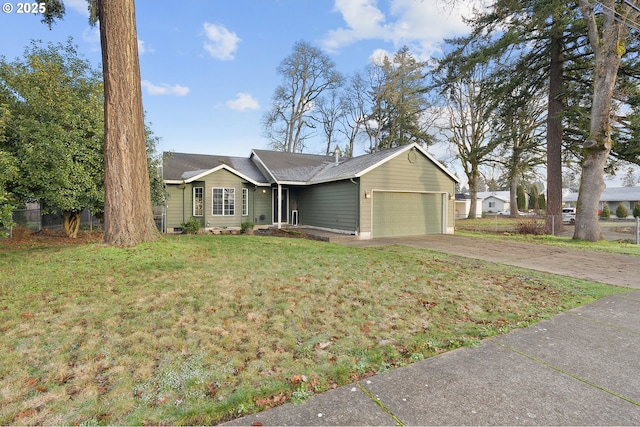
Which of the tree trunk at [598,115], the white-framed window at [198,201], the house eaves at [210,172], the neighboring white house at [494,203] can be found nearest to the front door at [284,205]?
the house eaves at [210,172]

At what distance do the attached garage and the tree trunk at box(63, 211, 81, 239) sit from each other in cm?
1122

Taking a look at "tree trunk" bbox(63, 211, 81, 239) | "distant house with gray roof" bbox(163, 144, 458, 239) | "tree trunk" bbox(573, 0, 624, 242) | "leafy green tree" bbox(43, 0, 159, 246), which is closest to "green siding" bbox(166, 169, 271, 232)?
"distant house with gray roof" bbox(163, 144, 458, 239)

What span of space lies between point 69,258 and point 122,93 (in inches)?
135

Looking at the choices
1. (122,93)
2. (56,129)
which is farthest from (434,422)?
(56,129)

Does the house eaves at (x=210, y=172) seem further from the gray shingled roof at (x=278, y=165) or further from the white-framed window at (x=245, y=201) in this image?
the white-framed window at (x=245, y=201)

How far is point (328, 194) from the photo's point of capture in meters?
14.4

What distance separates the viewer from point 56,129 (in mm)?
9711

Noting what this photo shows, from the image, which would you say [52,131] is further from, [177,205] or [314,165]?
[314,165]

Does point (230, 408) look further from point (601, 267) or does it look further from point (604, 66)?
point (604, 66)

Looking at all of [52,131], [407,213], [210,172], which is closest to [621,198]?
[407,213]

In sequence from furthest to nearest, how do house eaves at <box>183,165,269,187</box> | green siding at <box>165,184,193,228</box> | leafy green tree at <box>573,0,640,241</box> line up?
green siding at <box>165,184,193,228</box>
house eaves at <box>183,165,269,187</box>
leafy green tree at <box>573,0,640,241</box>

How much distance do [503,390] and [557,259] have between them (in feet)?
24.4

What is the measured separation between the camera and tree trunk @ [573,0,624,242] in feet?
34.7

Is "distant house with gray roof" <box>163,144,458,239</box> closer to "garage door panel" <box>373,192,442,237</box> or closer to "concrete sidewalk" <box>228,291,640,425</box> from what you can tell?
"garage door panel" <box>373,192,442,237</box>
